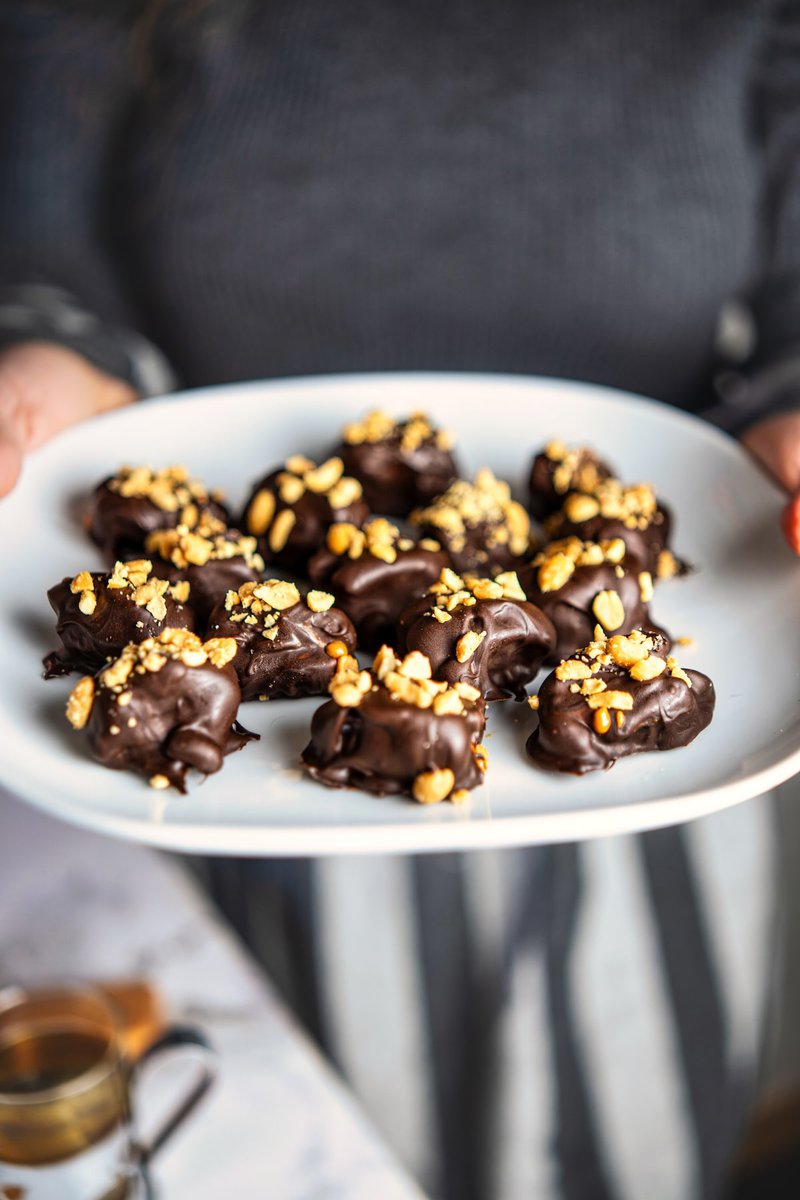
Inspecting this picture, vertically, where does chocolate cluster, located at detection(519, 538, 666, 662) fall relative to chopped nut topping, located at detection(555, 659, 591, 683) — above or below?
below

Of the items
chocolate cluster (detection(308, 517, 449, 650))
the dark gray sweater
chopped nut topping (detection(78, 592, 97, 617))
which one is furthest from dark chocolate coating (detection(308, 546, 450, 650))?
the dark gray sweater

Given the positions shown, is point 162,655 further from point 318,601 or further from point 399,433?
point 399,433

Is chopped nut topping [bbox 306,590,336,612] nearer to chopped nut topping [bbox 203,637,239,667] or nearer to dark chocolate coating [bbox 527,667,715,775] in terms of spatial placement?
chopped nut topping [bbox 203,637,239,667]

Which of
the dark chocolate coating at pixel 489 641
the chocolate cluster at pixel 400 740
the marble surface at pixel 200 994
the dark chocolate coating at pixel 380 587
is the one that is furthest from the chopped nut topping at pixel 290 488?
the marble surface at pixel 200 994

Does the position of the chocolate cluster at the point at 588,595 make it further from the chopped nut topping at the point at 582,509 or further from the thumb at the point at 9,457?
the thumb at the point at 9,457

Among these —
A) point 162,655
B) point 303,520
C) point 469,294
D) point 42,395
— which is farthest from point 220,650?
point 469,294

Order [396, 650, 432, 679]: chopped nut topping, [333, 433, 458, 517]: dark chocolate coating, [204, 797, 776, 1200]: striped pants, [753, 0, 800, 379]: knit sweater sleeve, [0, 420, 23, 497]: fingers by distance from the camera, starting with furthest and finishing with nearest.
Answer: [204, 797, 776, 1200]: striped pants < [753, 0, 800, 379]: knit sweater sleeve < [333, 433, 458, 517]: dark chocolate coating < [0, 420, 23, 497]: fingers < [396, 650, 432, 679]: chopped nut topping
